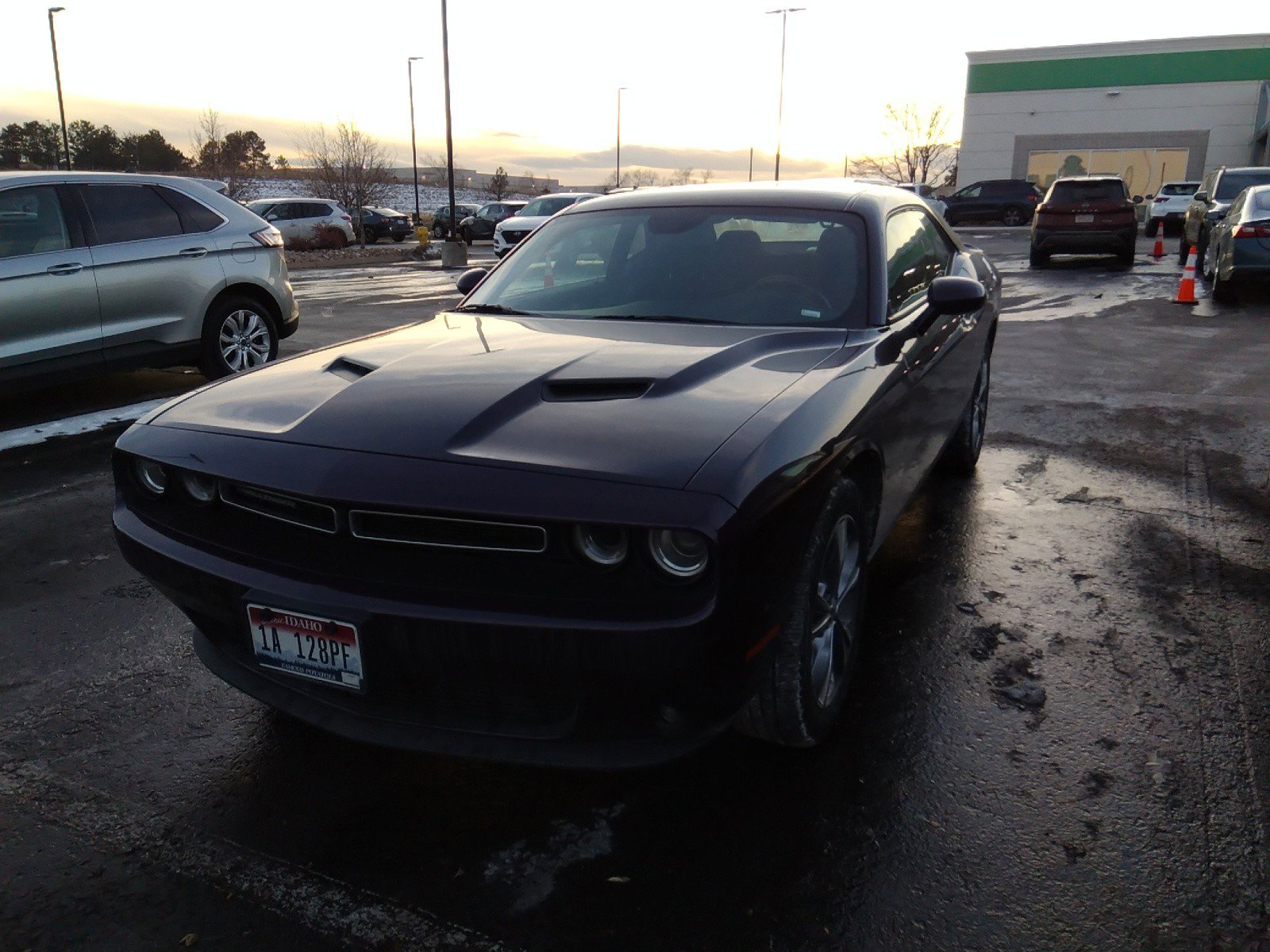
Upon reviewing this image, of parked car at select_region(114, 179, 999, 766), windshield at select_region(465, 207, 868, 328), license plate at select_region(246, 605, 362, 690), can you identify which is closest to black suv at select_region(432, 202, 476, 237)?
windshield at select_region(465, 207, 868, 328)

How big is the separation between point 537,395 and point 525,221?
851 inches

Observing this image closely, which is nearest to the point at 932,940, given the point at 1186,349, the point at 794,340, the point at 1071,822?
the point at 1071,822

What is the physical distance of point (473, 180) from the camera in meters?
94.9

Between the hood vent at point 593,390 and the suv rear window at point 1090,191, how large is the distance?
18.0 m

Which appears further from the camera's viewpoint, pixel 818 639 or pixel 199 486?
pixel 818 639

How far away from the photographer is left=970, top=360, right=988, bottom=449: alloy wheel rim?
5.16 metres

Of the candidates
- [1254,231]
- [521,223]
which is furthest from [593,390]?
[521,223]

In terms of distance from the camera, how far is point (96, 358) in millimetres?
6738

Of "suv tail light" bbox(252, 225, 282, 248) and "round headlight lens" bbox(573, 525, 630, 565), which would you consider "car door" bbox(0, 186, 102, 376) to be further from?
"round headlight lens" bbox(573, 525, 630, 565)

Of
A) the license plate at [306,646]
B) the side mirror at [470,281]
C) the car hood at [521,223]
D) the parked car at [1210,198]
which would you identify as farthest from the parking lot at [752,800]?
the car hood at [521,223]

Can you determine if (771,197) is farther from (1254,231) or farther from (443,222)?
(443,222)

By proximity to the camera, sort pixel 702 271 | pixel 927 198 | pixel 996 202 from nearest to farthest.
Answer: pixel 702 271 < pixel 927 198 < pixel 996 202

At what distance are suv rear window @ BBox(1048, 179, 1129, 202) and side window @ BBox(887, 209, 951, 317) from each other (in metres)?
15.2

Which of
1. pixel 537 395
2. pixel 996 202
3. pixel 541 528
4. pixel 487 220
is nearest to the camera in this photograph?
pixel 541 528
